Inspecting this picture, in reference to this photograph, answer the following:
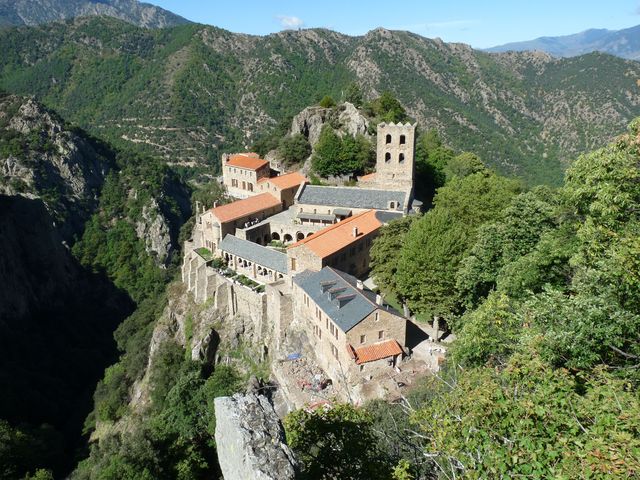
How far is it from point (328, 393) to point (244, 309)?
1651 cm

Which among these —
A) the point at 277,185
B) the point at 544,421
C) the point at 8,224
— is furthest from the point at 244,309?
the point at 8,224

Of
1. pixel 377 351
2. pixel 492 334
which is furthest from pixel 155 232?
pixel 492 334

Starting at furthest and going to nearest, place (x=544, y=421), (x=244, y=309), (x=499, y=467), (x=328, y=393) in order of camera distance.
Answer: (x=244, y=309) → (x=328, y=393) → (x=544, y=421) → (x=499, y=467)

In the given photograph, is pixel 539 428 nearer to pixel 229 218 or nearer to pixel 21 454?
pixel 229 218

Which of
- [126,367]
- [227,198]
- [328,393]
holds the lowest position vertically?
[126,367]

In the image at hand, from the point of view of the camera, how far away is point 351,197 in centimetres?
5834

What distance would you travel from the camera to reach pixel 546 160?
475ft

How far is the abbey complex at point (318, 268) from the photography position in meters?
36.6

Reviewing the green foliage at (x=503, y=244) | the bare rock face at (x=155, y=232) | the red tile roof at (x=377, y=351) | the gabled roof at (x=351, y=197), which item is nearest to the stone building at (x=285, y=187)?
the gabled roof at (x=351, y=197)

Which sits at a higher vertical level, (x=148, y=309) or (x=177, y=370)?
(x=177, y=370)

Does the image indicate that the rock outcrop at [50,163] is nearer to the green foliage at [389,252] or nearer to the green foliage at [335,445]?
the green foliage at [389,252]

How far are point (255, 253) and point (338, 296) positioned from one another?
1621cm

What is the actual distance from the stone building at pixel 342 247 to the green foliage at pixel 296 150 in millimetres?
31282

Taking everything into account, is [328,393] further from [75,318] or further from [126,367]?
[75,318]
